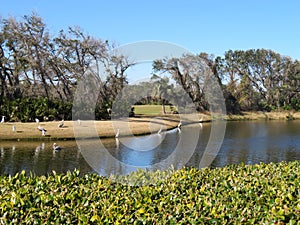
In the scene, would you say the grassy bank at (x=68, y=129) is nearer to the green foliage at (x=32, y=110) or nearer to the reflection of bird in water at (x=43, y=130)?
the reflection of bird in water at (x=43, y=130)

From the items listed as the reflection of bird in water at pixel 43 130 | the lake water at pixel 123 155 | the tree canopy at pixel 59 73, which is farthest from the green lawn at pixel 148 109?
the reflection of bird in water at pixel 43 130

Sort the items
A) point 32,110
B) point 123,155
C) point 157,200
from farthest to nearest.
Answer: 1. point 32,110
2. point 123,155
3. point 157,200

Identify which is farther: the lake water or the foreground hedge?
the lake water

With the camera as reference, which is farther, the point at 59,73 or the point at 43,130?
the point at 59,73

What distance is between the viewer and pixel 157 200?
17.0ft

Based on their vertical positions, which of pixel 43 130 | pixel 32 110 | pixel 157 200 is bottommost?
pixel 157 200

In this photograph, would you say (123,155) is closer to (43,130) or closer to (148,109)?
(43,130)

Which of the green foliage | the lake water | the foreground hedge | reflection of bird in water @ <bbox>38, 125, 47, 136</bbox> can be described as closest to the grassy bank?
reflection of bird in water @ <bbox>38, 125, 47, 136</bbox>

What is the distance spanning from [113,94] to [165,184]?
1507 inches

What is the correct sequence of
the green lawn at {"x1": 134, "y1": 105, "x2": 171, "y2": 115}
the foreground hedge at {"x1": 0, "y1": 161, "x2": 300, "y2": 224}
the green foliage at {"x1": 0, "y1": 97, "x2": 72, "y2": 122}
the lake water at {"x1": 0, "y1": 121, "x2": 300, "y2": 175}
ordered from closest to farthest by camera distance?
the foreground hedge at {"x1": 0, "y1": 161, "x2": 300, "y2": 224} → the lake water at {"x1": 0, "y1": 121, "x2": 300, "y2": 175} → the green foliage at {"x1": 0, "y1": 97, "x2": 72, "y2": 122} → the green lawn at {"x1": 134, "y1": 105, "x2": 171, "y2": 115}

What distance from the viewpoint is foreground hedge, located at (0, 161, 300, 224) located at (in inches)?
171

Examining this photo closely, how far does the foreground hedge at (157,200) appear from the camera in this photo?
433cm

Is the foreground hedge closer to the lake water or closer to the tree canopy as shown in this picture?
the lake water

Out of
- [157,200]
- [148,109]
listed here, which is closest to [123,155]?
[157,200]
